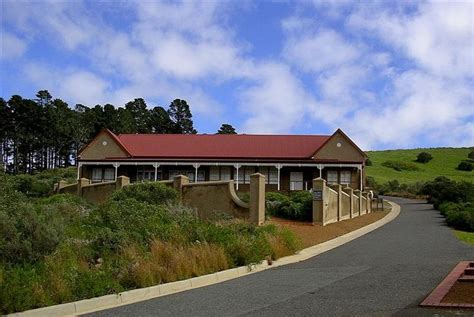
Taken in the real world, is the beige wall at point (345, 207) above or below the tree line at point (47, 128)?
below

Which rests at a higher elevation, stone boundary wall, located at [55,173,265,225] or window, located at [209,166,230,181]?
window, located at [209,166,230,181]

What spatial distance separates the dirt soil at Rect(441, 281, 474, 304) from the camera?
9.28 m

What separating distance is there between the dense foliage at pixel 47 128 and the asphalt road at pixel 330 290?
67.4 m

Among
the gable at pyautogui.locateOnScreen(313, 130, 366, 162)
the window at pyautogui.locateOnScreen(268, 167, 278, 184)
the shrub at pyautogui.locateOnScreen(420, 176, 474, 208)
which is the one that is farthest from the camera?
the window at pyautogui.locateOnScreen(268, 167, 278, 184)

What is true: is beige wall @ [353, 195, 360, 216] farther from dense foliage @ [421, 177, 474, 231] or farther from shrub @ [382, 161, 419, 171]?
shrub @ [382, 161, 419, 171]

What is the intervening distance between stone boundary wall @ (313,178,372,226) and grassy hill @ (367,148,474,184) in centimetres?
4868

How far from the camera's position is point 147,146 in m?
53.3

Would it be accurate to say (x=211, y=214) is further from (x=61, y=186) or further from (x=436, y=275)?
(x=61, y=186)

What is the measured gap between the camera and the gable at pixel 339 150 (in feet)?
167

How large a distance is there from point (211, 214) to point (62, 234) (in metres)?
12.9

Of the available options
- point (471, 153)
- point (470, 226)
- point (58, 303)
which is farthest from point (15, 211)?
point (471, 153)

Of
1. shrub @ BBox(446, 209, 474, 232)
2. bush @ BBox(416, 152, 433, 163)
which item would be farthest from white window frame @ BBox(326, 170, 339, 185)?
bush @ BBox(416, 152, 433, 163)

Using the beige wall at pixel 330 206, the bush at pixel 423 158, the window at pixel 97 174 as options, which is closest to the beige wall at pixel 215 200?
the beige wall at pixel 330 206

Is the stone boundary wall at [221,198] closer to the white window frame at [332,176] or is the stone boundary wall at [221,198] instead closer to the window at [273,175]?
the window at [273,175]
